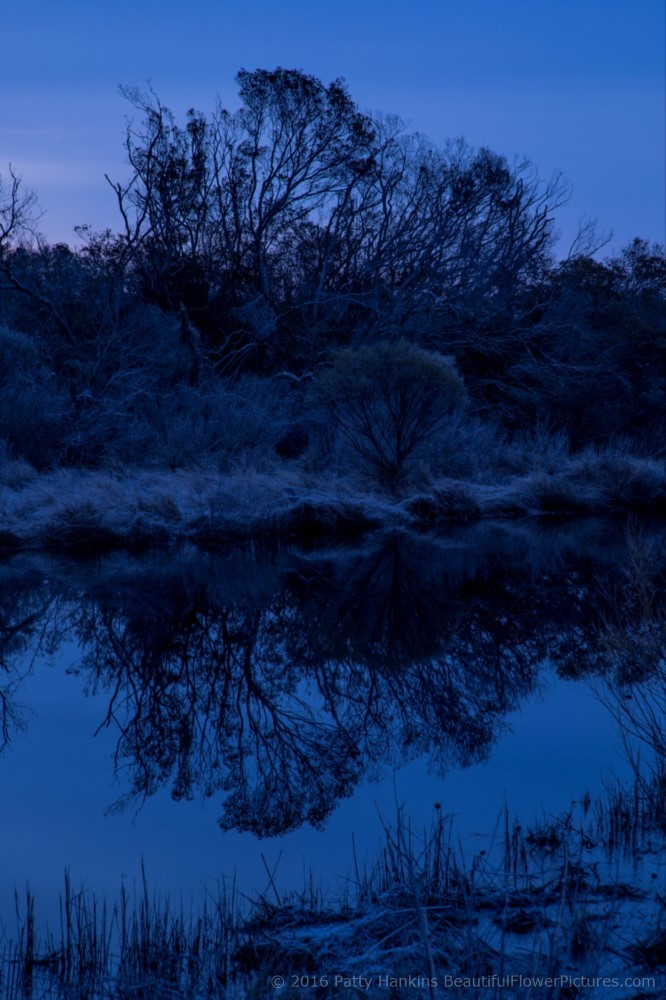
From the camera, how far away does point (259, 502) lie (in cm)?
1794

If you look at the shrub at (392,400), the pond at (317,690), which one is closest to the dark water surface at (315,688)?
the pond at (317,690)

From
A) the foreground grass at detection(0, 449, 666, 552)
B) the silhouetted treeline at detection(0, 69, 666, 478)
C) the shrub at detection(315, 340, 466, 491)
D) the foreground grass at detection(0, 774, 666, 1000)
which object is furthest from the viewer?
the silhouetted treeline at detection(0, 69, 666, 478)

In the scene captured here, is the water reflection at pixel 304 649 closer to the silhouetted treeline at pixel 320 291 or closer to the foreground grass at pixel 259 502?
the foreground grass at pixel 259 502

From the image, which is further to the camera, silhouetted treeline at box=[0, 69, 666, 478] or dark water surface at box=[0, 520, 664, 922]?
silhouetted treeline at box=[0, 69, 666, 478]

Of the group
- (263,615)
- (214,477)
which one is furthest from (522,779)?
(214,477)

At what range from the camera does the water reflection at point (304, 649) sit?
686cm

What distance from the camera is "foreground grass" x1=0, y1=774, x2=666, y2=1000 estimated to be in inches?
145

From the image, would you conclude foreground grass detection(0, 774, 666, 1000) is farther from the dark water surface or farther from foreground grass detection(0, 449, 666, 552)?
foreground grass detection(0, 449, 666, 552)

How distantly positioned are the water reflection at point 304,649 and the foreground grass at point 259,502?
1.24m

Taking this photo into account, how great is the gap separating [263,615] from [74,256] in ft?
79.3

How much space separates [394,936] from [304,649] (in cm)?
614

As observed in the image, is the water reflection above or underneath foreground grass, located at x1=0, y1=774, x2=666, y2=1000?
above

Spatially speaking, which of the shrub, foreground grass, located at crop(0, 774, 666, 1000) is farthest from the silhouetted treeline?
foreground grass, located at crop(0, 774, 666, 1000)

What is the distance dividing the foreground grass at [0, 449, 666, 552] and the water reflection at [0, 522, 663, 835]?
1.24m
